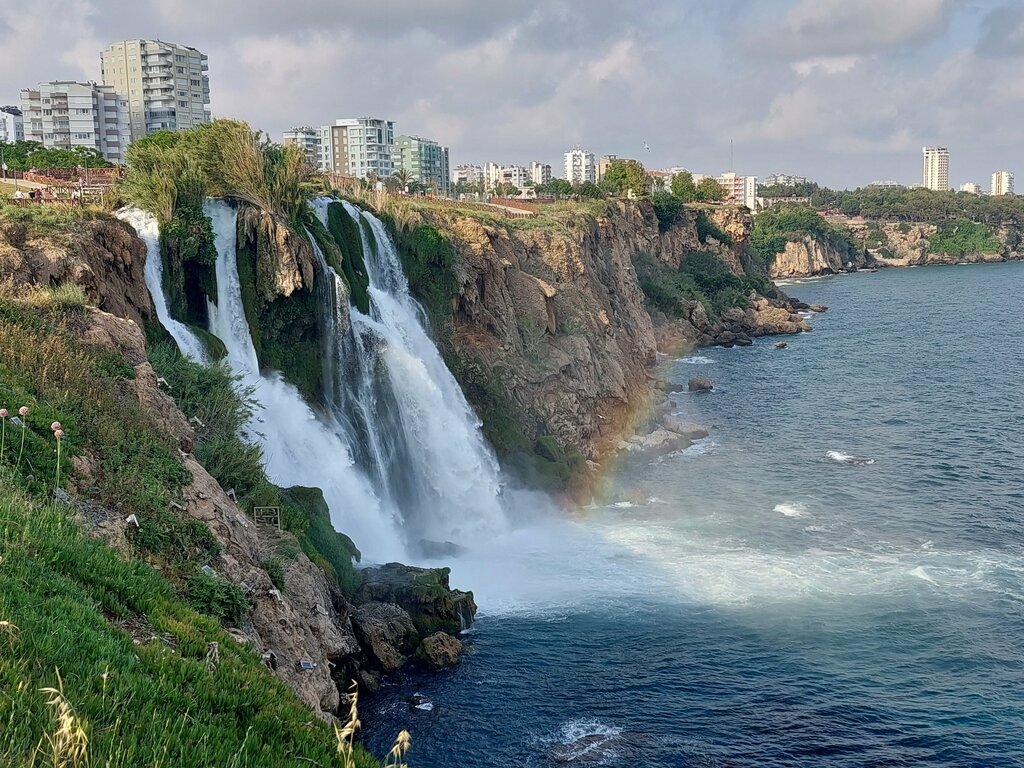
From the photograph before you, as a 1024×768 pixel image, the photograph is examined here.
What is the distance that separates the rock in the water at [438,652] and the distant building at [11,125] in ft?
379

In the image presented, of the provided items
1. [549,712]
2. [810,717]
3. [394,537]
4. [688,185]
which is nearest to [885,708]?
[810,717]

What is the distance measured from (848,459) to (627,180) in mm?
60942

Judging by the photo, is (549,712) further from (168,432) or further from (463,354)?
(463,354)

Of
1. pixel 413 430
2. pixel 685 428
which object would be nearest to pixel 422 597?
pixel 413 430

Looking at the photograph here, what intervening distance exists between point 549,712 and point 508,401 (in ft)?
74.4

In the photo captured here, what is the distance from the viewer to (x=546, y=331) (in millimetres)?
48531

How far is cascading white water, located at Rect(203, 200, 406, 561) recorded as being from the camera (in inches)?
1080

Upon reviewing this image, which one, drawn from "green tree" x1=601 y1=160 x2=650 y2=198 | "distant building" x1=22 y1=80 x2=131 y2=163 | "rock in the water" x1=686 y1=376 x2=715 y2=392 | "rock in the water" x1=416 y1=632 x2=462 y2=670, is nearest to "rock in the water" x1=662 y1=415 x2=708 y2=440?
"rock in the water" x1=686 y1=376 x2=715 y2=392

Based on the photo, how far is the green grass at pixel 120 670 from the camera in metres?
7.42

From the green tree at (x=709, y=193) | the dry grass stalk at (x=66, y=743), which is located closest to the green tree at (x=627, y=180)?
the green tree at (x=709, y=193)

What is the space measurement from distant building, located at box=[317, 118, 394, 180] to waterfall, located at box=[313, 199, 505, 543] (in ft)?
468

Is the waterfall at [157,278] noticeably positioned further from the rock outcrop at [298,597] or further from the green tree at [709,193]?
the green tree at [709,193]

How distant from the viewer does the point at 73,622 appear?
946 centimetres

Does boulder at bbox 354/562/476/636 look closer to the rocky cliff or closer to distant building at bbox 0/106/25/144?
the rocky cliff
